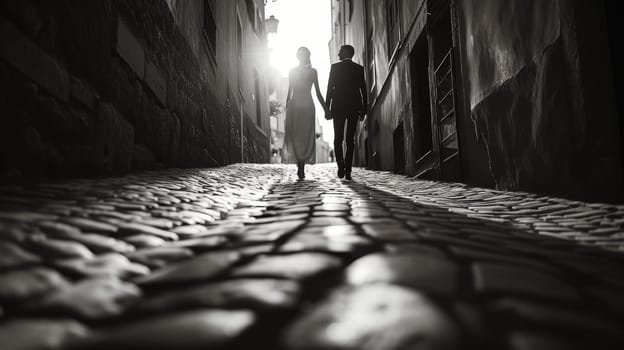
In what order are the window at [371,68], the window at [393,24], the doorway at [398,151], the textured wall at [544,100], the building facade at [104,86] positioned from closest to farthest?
the building facade at [104,86] < the textured wall at [544,100] < the window at [393,24] < the doorway at [398,151] < the window at [371,68]

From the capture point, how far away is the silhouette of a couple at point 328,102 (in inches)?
229

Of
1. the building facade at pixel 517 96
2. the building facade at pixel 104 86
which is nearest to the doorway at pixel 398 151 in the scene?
the building facade at pixel 517 96

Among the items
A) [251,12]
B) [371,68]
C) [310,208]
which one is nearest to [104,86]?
[310,208]

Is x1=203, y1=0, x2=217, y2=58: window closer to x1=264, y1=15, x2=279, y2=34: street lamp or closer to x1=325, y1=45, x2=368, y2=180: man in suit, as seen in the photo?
x1=325, y1=45, x2=368, y2=180: man in suit

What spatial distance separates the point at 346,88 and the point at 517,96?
8.82ft

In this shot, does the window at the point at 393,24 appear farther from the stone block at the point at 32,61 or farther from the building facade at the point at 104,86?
the stone block at the point at 32,61

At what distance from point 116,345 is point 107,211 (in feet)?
4.57

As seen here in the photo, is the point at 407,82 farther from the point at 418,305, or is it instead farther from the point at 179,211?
the point at 418,305

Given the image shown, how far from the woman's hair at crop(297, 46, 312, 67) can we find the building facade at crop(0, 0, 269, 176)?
62.1 inches

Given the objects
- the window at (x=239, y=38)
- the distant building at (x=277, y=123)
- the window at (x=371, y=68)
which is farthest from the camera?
the distant building at (x=277, y=123)

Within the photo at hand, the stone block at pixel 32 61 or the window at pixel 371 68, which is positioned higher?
the window at pixel 371 68

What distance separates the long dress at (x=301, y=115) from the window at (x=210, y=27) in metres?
2.47

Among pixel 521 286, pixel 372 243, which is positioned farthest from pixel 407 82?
pixel 521 286

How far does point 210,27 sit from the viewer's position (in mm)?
8086
